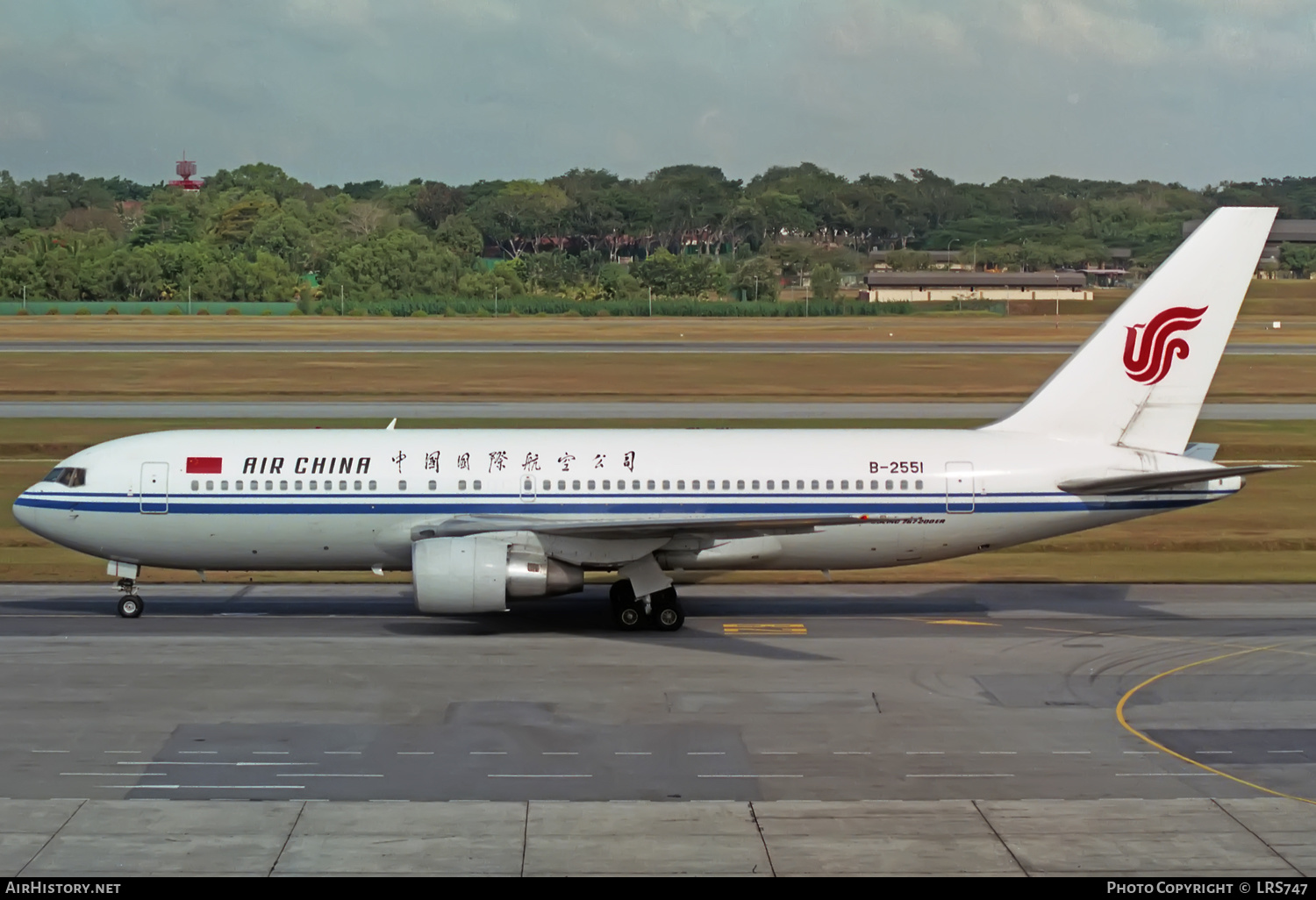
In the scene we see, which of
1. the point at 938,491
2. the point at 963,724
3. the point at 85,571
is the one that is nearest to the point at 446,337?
the point at 85,571

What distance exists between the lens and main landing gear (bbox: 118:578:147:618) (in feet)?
107

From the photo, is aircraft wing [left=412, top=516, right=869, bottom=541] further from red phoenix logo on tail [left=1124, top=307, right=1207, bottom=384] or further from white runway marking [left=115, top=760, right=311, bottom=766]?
white runway marking [left=115, top=760, right=311, bottom=766]

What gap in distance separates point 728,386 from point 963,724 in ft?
201

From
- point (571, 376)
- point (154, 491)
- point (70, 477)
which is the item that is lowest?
point (571, 376)

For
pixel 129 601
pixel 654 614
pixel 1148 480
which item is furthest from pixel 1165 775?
pixel 129 601

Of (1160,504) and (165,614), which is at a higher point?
(1160,504)

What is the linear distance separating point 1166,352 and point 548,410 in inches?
1681

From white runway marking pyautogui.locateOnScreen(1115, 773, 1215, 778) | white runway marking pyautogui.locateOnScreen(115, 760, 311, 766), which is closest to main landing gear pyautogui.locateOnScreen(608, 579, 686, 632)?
white runway marking pyautogui.locateOnScreen(115, 760, 311, 766)

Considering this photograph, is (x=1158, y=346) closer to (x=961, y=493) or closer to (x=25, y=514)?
(x=961, y=493)

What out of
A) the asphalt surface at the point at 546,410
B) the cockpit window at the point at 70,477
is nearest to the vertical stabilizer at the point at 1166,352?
the cockpit window at the point at 70,477

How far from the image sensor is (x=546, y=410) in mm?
72188

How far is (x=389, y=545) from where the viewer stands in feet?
106

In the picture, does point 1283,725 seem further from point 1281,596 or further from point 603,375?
point 603,375

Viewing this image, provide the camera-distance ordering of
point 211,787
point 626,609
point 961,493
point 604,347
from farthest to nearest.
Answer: point 604,347, point 961,493, point 626,609, point 211,787
